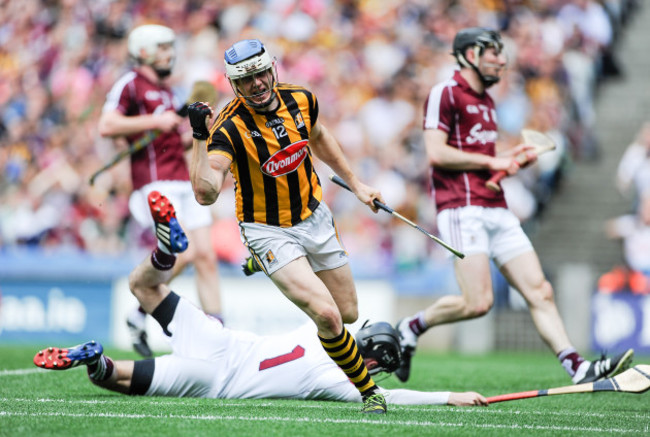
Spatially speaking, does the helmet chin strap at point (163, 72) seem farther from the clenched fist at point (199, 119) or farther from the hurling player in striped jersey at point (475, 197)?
the clenched fist at point (199, 119)

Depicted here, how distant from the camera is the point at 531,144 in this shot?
23.1 feet

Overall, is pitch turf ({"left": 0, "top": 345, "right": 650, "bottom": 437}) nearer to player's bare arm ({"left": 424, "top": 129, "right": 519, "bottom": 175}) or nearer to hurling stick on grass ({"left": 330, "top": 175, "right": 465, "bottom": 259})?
hurling stick on grass ({"left": 330, "top": 175, "right": 465, "bottom": 259})

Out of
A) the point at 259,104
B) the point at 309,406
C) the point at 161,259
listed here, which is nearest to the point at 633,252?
the point at 309,406

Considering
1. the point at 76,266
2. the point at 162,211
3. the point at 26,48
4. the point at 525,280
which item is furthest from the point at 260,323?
the point at 26,48

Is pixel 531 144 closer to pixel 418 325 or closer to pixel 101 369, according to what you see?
pixel 418 325

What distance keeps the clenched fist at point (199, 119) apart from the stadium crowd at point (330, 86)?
282 inches

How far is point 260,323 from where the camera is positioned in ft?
36.1

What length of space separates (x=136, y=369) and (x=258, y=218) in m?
1.09

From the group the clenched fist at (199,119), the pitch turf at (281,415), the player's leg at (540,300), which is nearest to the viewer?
the pitch turf at (281,415)

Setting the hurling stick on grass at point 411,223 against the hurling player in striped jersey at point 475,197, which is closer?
the hurling stick on grass at point 411,223

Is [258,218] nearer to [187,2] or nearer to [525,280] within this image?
[525,280]

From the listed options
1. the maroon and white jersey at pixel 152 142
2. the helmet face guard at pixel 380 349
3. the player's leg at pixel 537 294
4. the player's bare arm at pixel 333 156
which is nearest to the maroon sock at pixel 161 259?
the player's bare arm at pixel 333 156

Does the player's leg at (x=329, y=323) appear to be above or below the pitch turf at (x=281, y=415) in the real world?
above

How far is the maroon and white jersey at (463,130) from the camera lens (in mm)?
6773
